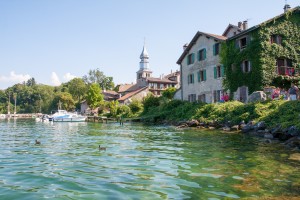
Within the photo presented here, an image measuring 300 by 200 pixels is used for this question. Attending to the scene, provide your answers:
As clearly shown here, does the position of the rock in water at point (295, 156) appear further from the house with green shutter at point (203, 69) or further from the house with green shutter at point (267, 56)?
the house with green shutter at point (203, 69)

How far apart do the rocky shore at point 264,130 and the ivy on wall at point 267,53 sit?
794 centimetres

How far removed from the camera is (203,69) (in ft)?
128

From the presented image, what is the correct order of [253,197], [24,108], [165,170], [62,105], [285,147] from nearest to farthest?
[253,197]
[165,170]
[285,147]
[62,105]
[24,108]

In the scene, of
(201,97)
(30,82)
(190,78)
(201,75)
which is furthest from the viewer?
(30,82)

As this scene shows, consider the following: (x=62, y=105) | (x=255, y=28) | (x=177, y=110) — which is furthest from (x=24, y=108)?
(x=255, y=28)

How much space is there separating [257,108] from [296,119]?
6.04 metres

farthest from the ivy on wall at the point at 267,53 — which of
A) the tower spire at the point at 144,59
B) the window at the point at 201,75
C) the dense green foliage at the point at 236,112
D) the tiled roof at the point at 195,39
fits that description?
the tower spire at the point at 144,59

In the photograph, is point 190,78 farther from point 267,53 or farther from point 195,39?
point 267,53

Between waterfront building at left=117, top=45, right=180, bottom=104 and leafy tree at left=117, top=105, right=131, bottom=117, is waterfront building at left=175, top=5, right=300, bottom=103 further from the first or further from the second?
waterfront building at left=117, top=45, right=180, bottom=104

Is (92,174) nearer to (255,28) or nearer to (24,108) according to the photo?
(255,28)

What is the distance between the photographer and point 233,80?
33625mm

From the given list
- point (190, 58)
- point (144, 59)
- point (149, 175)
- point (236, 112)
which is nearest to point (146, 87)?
point (144, 59)

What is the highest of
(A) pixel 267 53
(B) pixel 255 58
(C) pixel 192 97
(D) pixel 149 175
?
(A) pixel 267 53

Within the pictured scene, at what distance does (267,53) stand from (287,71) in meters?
3.01
